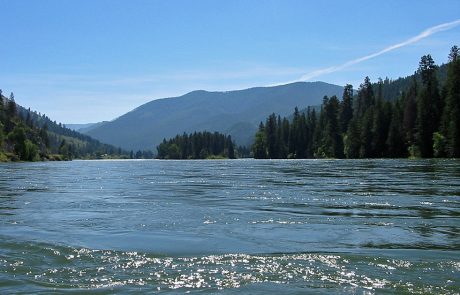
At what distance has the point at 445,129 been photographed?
97250mm

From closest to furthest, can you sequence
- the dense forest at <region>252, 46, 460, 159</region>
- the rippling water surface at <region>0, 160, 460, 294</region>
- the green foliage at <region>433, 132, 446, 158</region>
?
the rippling water surface at <region>0, 160, 460, 294</region>
the green foliage at <region>433, 132, 446, 158</region>
the dense forest at <region>252, 46, 460, 159</region>

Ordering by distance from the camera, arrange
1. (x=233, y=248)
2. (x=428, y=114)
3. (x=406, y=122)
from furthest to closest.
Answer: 1. (x=406, y=122)
2. (x=428, y=114)
3. (x=233, y=248)

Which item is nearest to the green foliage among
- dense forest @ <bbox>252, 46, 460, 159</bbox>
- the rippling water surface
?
dense forest @ <bbox>252, 46, 460, 159</bbox>

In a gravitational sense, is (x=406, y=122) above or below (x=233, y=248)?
above

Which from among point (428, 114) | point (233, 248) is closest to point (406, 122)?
point (428, 114)

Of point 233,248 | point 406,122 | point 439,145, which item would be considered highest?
point 406,122

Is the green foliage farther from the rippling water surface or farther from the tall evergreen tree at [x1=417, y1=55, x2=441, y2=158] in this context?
the rippling water surface

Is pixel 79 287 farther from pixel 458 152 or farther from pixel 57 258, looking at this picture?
pixel 458 152

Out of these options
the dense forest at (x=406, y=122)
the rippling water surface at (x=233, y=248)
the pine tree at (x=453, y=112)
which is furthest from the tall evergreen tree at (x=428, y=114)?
the rippling water surface at (x=233, y=248)

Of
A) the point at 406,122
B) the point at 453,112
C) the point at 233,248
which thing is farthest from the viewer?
the point at 406,122

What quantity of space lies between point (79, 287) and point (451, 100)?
103194 millimetres

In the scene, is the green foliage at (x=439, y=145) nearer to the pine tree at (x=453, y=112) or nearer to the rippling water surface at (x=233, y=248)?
the pine tree at (x=453, y=112)

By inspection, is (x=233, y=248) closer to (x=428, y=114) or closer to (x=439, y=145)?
(x=439, y=145)

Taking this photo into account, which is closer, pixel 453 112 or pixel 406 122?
pixel 453 112
